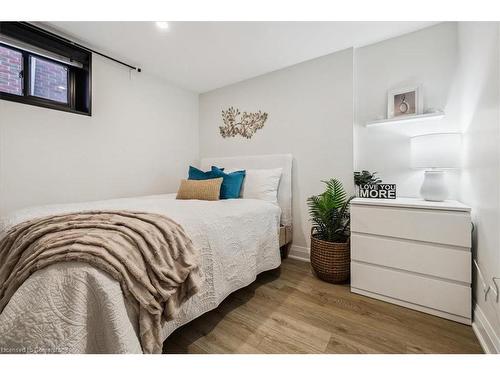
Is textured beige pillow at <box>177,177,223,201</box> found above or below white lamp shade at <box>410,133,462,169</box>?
below

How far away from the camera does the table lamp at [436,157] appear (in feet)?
4.94

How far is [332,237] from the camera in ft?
6.61

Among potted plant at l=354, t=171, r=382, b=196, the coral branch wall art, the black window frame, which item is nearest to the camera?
the black window frame

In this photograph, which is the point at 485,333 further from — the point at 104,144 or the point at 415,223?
the point at 104,144

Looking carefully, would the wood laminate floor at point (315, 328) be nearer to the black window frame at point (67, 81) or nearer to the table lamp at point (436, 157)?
the table lamp at point (436, 157)

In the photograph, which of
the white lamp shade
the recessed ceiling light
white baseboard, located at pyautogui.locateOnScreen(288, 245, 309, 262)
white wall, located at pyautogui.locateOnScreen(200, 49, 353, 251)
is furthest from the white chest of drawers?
the recessed ceiling light

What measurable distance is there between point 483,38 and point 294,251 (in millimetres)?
2233

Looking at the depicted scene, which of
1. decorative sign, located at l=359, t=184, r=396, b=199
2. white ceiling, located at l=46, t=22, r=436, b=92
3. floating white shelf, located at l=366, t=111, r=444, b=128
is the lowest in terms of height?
decorative sign, located at l=359, t=184, r=396, b=199

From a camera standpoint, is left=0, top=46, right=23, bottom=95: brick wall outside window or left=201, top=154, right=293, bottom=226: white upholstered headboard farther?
left=201, top=154, right=293, bottom=226: white upholstered headboard

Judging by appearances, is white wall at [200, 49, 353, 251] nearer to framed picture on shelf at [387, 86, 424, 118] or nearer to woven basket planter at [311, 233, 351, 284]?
framed picture on shelf at [387, 86, 424, 118]

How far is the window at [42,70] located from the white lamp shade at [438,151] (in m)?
3.01

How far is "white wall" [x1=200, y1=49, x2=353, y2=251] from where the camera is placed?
2.21 meters

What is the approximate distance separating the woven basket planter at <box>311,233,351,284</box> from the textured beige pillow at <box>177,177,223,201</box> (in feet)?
3.68

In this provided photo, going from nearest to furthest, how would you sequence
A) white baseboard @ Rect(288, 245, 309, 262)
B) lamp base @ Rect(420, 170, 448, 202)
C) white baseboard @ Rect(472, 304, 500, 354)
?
white baseboard @ Rect(472, 304, 500, 354) < lamp base @ Rect(420, 170, 448, 202) < white baseboard @ Rect(288, 245, 309, 262)
